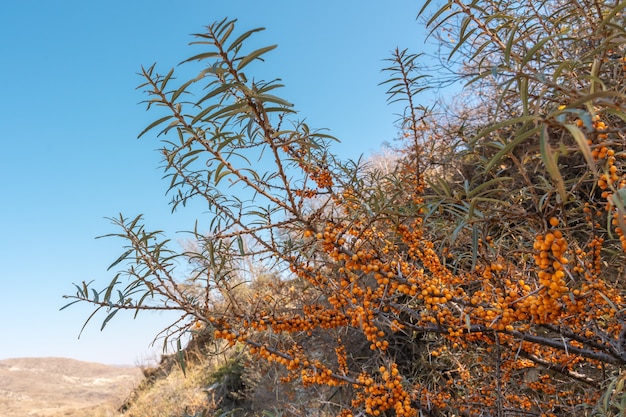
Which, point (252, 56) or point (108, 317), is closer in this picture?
point (252, 56)

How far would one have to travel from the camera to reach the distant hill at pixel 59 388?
36.7 ft

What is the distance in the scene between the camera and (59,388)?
15.7 m

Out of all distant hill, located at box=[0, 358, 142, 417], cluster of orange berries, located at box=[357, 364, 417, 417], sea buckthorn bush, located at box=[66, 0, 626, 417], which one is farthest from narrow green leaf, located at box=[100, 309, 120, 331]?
distant hill, located at box=[0, 358, 142, 417]

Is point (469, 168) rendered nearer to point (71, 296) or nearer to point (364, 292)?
point (364, 292)

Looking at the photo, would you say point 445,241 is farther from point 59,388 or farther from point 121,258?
point 59,388

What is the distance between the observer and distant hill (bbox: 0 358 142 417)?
11.2 meters

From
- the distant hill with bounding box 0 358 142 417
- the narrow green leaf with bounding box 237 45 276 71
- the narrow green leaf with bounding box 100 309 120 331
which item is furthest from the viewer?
the distant hill with bounding box 0 358 142 417

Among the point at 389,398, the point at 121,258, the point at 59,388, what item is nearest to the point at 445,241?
the point at 389,398

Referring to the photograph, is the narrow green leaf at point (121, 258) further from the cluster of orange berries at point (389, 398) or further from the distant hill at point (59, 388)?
the distant hill at point (59, 388)

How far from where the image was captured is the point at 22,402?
1316cm

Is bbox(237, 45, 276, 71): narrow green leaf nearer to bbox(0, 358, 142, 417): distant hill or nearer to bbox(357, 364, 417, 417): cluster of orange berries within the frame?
bbox(357, 364, 417, 417): cluster of orange berries

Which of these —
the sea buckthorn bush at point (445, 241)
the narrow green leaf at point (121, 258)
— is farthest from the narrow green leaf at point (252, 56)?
the narrow green leaf at point (121, 258)

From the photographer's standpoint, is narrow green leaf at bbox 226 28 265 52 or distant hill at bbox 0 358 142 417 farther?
distant hill at bbox 0 358 142 417

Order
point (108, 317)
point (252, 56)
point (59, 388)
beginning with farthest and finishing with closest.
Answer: point (59, 388) < point (108, 317) < point (252, 56)
